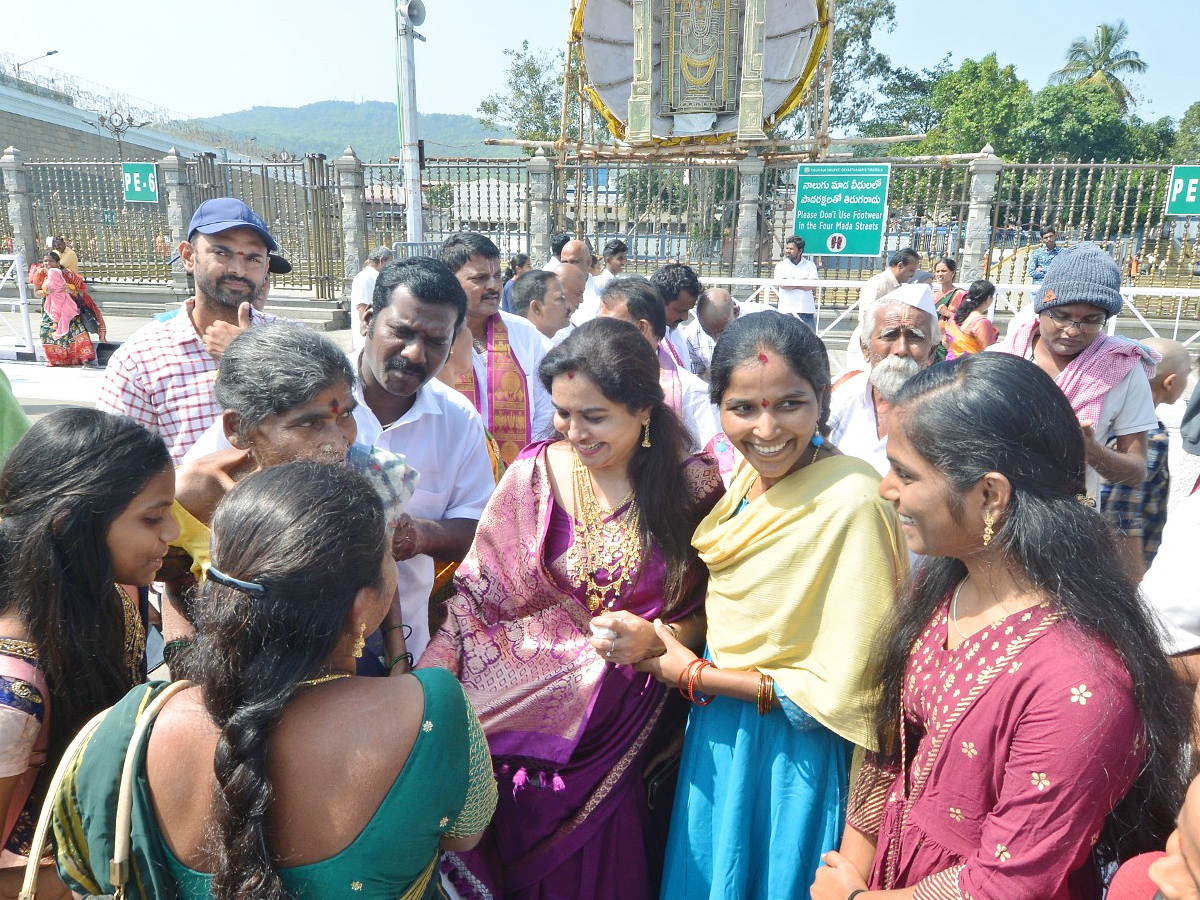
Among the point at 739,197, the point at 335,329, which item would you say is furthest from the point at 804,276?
the point at 335,329

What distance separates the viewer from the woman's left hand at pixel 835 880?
168 cm

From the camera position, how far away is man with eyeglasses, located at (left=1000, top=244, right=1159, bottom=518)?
10.0 feet

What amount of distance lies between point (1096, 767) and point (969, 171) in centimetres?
1489

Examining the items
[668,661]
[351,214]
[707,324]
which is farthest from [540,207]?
[668,661]

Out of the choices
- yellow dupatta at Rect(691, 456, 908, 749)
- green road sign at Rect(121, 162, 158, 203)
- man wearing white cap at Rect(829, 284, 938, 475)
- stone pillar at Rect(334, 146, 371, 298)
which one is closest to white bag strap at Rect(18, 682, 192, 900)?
yellow dupatta at Rect(691, 456, 908, 749)

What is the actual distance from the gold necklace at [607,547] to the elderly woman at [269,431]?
1.63 ft

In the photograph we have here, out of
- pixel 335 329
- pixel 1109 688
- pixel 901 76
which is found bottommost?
pixel 335 329

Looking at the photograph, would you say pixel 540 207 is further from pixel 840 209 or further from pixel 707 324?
pixel 707 324

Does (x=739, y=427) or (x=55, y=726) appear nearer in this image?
(x=55, y=726)

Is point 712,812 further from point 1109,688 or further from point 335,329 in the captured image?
point 335,329

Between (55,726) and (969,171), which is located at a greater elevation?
(969,171)

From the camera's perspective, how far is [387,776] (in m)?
1.30

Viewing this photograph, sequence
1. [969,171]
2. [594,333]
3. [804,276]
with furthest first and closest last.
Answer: [969,171]
[804,276]
[594,333]

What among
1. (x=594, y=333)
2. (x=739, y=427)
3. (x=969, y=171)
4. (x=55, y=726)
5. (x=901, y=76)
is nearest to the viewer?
(x=55, y=726)
